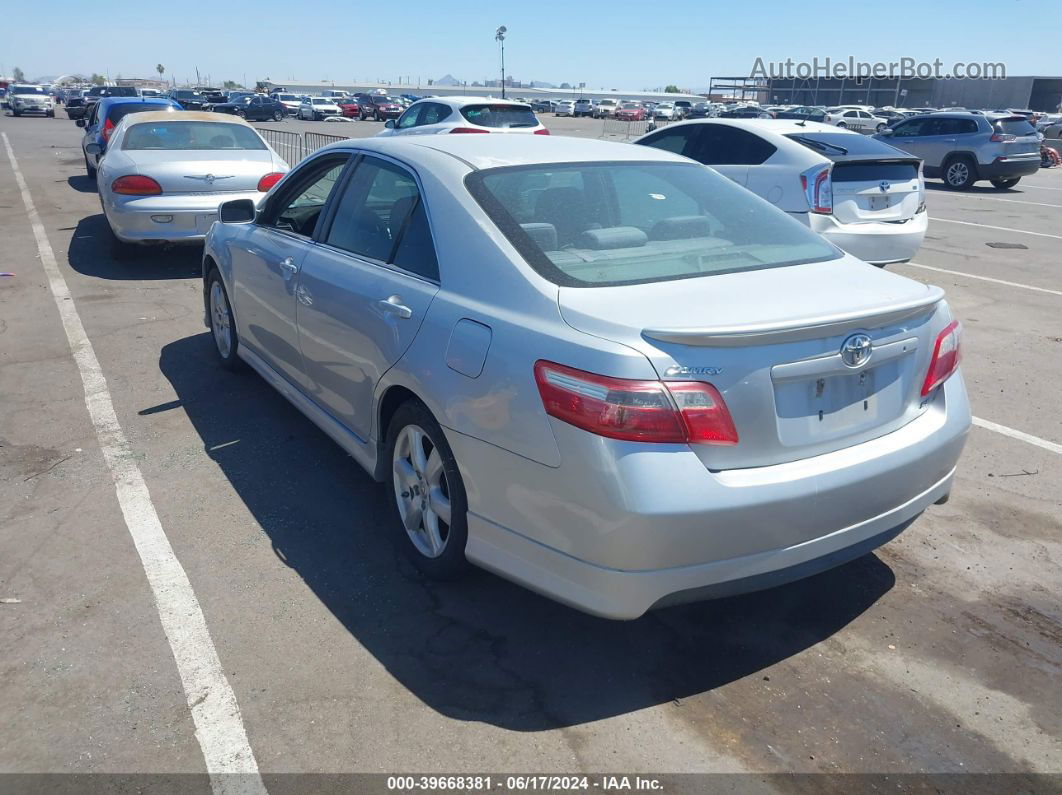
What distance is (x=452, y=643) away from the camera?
131 inches

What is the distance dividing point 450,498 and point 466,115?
51.0 feet

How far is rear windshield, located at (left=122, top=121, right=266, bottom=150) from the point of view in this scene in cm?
979

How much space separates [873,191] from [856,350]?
21.5 ft

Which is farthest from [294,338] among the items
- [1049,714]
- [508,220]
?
[1049,714]

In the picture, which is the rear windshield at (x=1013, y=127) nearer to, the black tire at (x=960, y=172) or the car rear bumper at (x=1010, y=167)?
the car rear bumper at (x=1010, y=167)

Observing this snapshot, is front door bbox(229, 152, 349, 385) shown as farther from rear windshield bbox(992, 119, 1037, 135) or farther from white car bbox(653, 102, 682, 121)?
white car bbox(653, 102, 682, 121)

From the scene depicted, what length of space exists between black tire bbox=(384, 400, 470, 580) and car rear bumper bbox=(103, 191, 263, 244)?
615 cm

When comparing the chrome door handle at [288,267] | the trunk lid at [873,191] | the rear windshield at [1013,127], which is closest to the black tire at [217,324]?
the chrome door handle at [288,267]

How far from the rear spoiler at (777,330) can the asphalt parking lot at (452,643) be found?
4.00ft

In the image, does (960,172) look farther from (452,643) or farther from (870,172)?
(452,643)

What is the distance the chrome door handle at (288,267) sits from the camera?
15.3 feet

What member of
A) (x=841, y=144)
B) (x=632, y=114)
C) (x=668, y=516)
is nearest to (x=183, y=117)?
(x=841, y=144)

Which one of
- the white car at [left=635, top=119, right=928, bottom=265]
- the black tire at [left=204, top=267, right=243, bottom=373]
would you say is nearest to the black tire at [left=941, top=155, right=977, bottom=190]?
the white car at [left=635, top=119, right=928, bottom=265]

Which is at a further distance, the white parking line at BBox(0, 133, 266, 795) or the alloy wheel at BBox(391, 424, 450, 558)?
the alloy wheel at BBox(391, 424, 450, 558)
